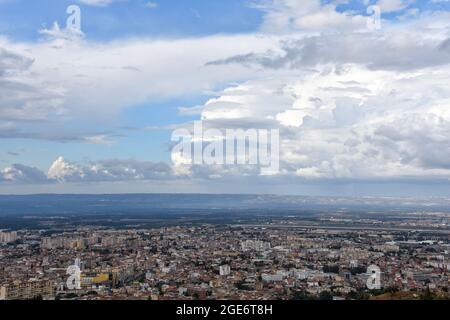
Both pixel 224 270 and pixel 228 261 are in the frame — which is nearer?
pixel 224 270

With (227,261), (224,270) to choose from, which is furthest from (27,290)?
(227,261)

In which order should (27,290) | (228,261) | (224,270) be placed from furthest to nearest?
(228,261)
(224,270)
(27,290)

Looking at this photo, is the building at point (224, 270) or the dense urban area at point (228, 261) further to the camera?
the building at point (224, 270)

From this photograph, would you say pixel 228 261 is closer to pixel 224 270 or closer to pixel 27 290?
pixel 224 270

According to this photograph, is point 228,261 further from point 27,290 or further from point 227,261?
point 27,290

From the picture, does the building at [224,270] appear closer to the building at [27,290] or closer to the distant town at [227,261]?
the distant town at [227,261]

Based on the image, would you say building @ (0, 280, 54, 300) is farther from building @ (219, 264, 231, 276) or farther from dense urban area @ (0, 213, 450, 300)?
building @ (219, 264, 231, 276)

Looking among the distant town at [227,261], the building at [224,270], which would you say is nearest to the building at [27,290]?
the distant town at [227,261]

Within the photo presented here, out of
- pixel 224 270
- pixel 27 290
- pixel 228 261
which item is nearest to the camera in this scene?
pixel 27 290
